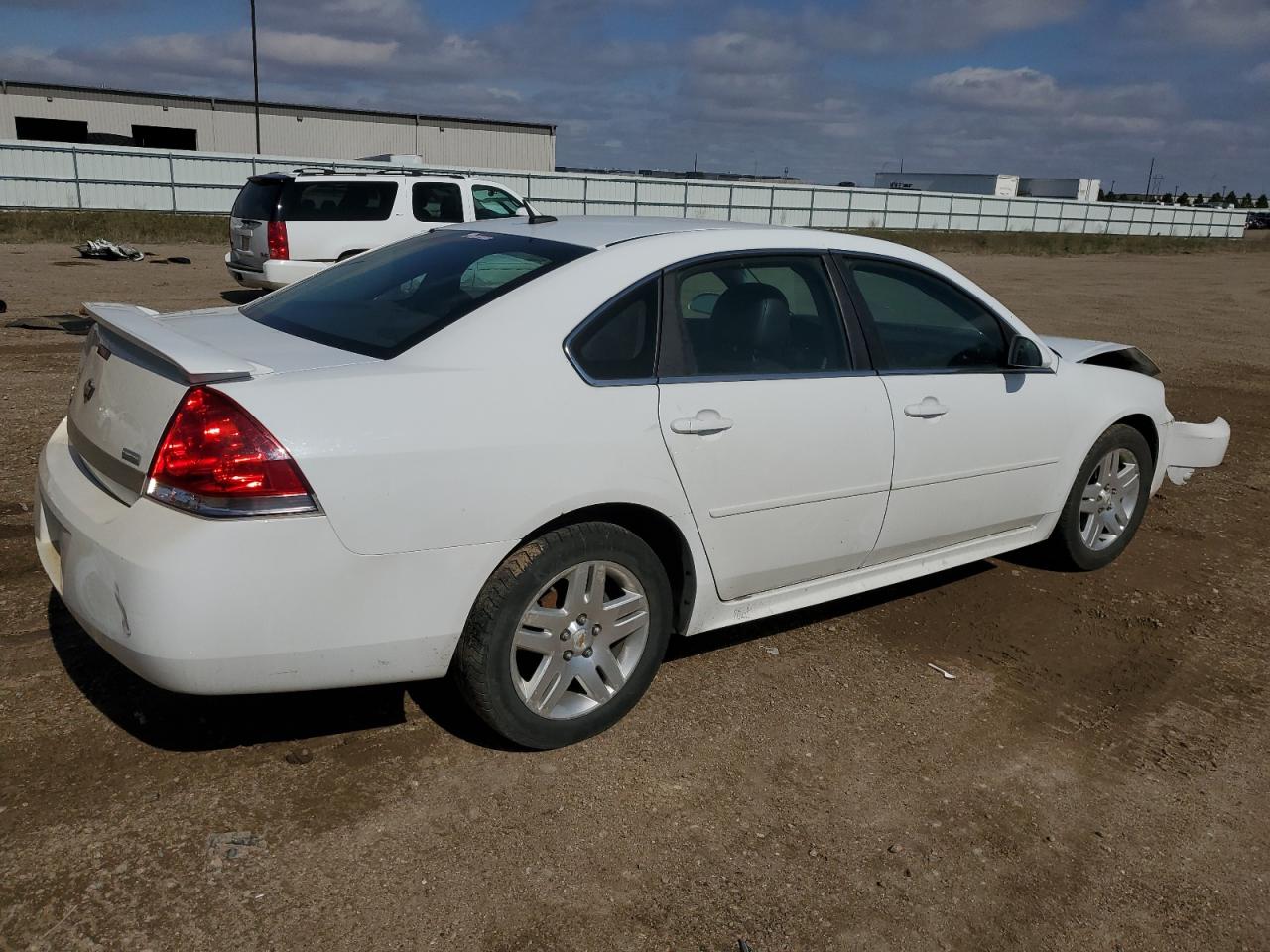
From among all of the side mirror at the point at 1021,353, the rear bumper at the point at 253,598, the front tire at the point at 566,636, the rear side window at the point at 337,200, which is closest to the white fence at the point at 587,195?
the rear side window at the point at 337,200

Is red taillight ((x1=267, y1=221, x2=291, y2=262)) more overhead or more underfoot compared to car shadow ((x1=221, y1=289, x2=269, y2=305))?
more overhead

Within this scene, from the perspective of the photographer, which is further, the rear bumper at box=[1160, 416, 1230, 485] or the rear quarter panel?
the rear bumper at box=[1160, 416, 1230, 485]

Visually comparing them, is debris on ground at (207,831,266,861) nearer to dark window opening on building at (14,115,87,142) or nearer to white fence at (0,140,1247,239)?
white fence at (0,140,1247,239)

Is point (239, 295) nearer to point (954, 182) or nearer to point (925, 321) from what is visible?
point (925, 321)

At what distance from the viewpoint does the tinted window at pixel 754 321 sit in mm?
3521

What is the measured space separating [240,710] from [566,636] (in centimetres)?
114

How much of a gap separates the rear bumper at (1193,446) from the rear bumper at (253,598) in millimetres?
4183

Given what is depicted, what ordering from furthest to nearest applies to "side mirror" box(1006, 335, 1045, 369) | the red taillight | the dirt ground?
the red taillight
"side mirror" box(1006, 335, 1045, 369)
the dirt ground

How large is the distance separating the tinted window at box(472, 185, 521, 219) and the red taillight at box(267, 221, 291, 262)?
263 cm

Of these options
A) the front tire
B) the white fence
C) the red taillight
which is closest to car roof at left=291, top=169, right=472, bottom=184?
the red taillight

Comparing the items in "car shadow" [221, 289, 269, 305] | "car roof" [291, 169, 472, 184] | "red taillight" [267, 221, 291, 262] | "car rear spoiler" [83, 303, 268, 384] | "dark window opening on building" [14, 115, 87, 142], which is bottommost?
"car shadow" [221, 289, 269, 305]

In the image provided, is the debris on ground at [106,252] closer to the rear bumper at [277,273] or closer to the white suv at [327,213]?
the white suv at [327,213]

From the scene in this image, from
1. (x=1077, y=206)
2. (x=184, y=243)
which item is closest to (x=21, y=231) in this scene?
(x=184, y=243)

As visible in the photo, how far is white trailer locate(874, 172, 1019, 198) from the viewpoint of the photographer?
8106 cm
